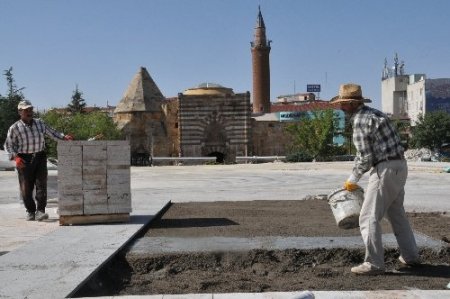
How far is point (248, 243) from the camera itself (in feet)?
18.4

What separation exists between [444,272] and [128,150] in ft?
12.7

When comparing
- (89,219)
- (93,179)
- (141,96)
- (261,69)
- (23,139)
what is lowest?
(89,219)

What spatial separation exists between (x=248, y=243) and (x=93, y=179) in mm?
2369

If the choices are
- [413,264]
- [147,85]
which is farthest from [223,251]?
[147,85]

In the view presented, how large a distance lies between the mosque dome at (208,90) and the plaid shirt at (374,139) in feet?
160

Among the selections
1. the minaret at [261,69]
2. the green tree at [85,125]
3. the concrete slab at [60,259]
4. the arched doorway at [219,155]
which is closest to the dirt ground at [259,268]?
the concrete slab at [60,259]

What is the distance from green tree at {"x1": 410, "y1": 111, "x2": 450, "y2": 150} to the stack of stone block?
47970 millimetres

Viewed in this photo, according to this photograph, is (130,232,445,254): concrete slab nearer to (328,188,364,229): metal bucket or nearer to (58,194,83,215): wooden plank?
(328,188,364,229): metal bucket

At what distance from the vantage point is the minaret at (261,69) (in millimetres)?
75188

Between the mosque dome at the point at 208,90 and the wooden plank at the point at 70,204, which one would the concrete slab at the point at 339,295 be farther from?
the mosque dome at the point at 208,90

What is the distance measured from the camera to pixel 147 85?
54438 millimetres

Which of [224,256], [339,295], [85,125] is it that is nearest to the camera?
[339,295]

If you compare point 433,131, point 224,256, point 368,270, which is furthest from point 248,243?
point 433,131

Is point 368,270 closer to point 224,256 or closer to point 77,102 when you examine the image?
point 224,256
